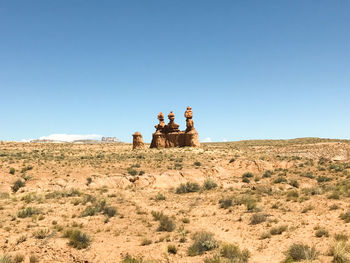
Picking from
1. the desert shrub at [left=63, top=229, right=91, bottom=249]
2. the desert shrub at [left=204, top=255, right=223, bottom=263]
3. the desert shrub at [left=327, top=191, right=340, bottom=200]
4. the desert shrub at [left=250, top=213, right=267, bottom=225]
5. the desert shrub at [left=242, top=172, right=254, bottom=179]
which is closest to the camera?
the desert shrub at [left=204, top=255, right=223, bottom=263]

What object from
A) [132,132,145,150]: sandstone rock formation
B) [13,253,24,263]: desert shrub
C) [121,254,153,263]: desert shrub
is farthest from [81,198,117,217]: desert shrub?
[132,132,145,150]: sandstone rock formation

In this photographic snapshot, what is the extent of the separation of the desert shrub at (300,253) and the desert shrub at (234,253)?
132 centimetres

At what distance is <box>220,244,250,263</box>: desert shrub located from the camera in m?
8.20

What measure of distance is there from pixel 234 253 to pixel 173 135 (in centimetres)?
4512

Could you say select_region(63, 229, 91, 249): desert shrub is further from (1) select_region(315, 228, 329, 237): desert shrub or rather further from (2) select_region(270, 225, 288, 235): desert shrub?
(1) select_region(315, 228, 329, 237): desert shrub

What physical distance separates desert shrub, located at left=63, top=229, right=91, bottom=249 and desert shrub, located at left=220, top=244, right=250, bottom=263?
18.1ft

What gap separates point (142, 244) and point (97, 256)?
6.03 ft

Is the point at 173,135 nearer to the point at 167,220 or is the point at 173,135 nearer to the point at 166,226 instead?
the point at 167,220

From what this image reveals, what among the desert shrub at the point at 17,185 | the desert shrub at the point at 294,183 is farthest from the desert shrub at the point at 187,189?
the desert shrub at the point at 17,185

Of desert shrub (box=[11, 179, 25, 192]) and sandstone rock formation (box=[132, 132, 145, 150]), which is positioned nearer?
desert shrub (box=[11, 179, 25, 192])

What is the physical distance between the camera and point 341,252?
7441 millimetres

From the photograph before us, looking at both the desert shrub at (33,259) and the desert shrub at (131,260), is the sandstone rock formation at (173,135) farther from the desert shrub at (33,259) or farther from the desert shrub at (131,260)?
the desert shrub at (33,259)

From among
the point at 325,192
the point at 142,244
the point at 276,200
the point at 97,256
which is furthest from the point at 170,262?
the point at 325,192

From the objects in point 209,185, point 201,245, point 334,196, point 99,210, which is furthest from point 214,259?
point 209,185
